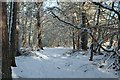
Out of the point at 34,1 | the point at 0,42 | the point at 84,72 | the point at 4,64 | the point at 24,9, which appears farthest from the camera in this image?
the point at 24,9

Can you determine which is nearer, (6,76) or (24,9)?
(6,76)

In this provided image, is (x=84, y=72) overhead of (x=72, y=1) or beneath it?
beneath

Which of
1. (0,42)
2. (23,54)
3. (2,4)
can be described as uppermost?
(2,4)

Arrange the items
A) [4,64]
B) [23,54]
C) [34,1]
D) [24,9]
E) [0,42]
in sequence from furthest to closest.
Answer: [24,9] < [34,1] < [23,54] < [4,64] < [0,42]

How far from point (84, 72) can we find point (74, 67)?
1.25 m

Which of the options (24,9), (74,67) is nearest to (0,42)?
(74,67)

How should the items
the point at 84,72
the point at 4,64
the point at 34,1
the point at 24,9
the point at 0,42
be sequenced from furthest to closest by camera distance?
the point at 24,9, the point at 34,1, the point at 84,72, the point at 4,64, the point at 0,42

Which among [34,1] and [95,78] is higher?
[34,1]

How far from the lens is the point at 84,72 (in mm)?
12633

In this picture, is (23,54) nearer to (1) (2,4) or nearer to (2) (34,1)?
(2) (34,1)

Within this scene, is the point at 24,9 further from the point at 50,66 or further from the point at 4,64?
the point at 4,64

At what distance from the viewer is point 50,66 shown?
567 inches

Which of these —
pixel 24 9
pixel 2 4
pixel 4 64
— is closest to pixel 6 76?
pixel 4 64

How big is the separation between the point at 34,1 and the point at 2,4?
11.9 metres
